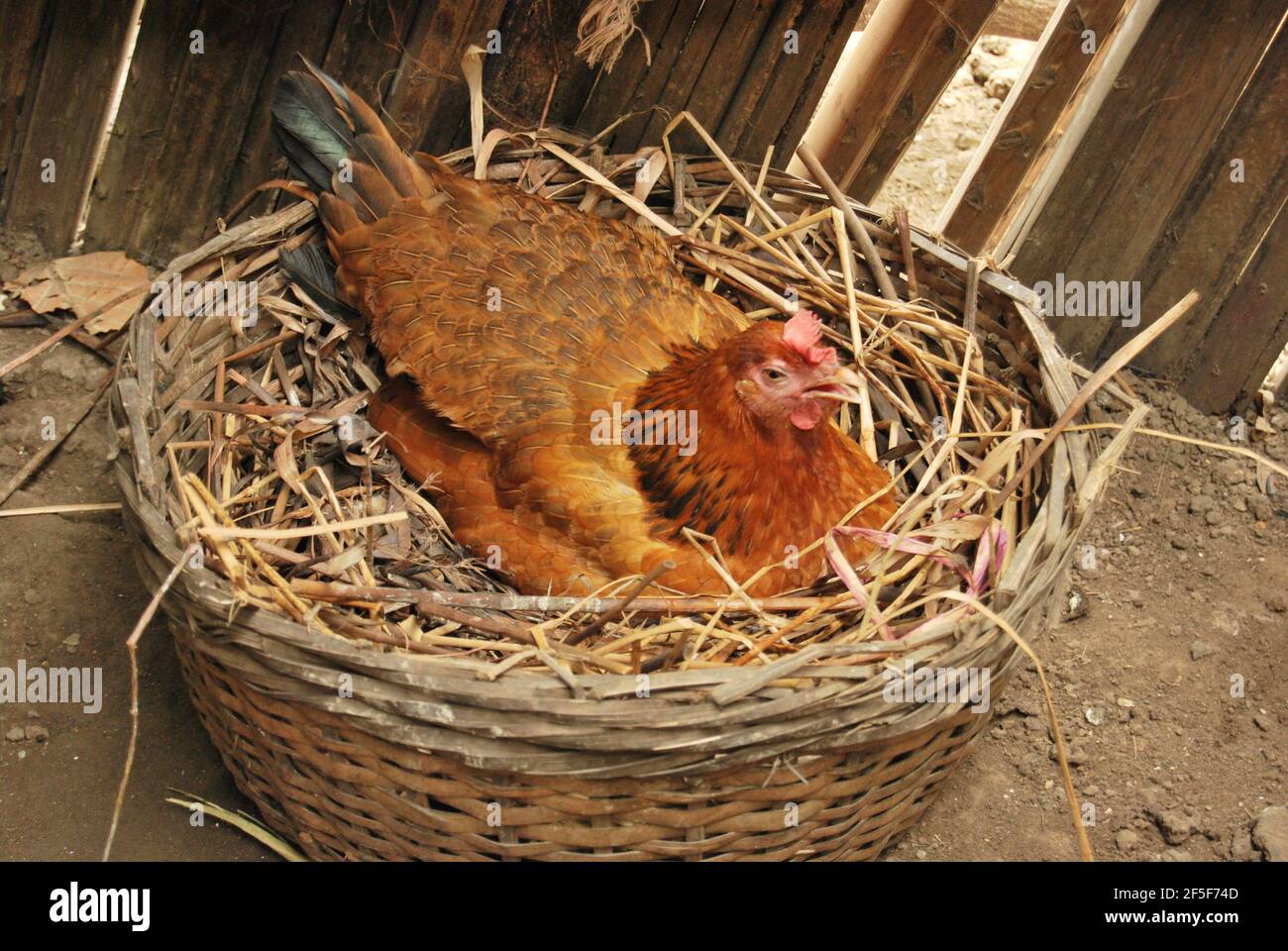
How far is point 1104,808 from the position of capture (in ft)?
9.10

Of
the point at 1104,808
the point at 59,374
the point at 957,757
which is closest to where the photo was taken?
the point at 957,757

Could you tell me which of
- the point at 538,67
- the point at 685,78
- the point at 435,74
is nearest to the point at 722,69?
the point at 685,78

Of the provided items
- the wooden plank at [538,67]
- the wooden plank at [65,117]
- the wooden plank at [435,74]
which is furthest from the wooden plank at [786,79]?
the wooden plank at [65,117]

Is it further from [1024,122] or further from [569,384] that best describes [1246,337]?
[569,384]

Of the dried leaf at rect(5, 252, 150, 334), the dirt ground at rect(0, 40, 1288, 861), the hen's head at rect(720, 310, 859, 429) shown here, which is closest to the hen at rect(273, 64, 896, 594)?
the hen's head at rect(720, 310, 859, 429)

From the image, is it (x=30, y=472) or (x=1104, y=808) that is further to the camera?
(x=30, y=472)

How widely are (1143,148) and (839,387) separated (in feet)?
5.28

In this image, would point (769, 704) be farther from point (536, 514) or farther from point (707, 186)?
point (707, 186)

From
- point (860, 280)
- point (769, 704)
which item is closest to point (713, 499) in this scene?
point (769, 704)

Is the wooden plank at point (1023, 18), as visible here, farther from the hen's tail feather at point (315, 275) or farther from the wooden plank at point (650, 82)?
the hen's tail feather at point (315, 275)

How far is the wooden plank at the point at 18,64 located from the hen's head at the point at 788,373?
2184 millimetres

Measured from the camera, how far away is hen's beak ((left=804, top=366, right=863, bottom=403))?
8.12 feet

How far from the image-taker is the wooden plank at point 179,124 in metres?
3.30

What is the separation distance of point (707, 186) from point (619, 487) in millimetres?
1203
